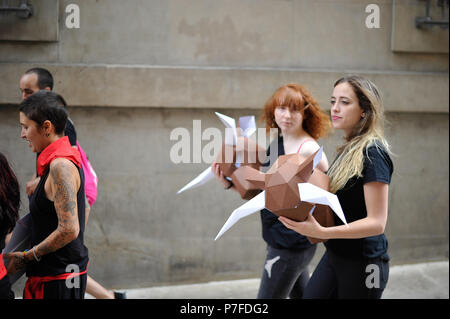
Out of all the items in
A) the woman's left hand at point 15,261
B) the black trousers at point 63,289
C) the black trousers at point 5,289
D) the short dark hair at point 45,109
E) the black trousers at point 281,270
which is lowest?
the black trousers at point 281,270

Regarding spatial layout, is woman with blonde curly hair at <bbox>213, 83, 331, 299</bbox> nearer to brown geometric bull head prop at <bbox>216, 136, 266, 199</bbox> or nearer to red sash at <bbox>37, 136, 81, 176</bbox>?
brown geometric bull head prop at <bbox>216, 136, 266, 199</bbox>

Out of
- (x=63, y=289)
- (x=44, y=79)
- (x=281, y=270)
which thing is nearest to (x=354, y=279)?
(x=281, y=270)

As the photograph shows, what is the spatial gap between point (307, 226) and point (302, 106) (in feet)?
2.94

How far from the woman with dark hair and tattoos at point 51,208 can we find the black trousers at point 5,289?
0.13m

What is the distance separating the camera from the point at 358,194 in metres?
2.27

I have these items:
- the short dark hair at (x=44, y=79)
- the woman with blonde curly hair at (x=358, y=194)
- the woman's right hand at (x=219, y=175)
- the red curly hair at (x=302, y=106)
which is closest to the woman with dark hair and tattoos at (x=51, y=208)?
the short dark hair at (x=44, y=79)

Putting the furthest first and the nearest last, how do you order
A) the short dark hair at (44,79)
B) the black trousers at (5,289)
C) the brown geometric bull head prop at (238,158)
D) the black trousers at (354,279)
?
the short dark hair at (44,79) < the brown geometric bull head prop at (238,158) < the black trousers at (354,279) < the black trousers at (5,289)

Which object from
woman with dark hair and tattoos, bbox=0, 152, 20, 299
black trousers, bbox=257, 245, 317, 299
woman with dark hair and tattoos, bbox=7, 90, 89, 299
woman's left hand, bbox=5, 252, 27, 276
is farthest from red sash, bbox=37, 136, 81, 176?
black trousers, bbox=257, 245, 317, 299

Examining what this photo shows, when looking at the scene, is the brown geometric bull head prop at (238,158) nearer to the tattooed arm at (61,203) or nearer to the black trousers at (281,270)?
the black trousers at (281,270)

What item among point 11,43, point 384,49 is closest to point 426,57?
point 384,49

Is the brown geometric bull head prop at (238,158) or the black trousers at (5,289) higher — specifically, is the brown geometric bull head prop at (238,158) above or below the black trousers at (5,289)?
above

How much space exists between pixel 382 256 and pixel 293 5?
3.79 feet

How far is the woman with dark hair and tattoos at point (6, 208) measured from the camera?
6.69ft

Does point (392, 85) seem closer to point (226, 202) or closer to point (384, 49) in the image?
point (384, 49)
